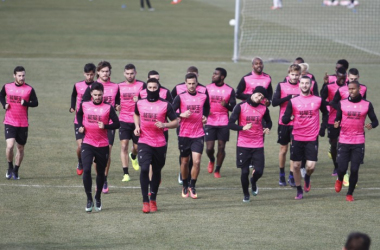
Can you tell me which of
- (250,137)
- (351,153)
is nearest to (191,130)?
(250,137)

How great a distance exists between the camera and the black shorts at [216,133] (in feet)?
52.4

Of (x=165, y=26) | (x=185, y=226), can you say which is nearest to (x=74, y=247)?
(x=185, y=226)

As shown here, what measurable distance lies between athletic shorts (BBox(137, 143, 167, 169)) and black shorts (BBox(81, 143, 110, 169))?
2.02ft

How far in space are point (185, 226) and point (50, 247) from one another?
2.34 meters

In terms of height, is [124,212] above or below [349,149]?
below

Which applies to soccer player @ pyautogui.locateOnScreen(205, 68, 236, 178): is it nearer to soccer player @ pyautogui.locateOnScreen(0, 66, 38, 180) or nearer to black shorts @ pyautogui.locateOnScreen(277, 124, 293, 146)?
black shorts @ pyautogui.locateOnScreen(277, 124, 293, 146)

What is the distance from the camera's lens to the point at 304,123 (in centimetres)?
1407

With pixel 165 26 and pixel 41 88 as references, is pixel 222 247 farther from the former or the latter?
pixel 165 26

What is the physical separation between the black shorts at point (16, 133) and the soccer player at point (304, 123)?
532 centimetres

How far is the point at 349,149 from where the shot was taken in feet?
45.5

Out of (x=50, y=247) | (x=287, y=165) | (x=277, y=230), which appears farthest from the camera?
(x=287, y=165)

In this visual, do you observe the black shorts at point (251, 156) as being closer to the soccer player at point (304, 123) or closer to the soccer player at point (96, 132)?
the soccer player at point (304, 123)

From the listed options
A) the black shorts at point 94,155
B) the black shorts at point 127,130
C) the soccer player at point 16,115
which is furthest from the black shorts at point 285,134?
the soccer player at point 16,115

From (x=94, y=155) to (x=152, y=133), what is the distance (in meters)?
1.08
